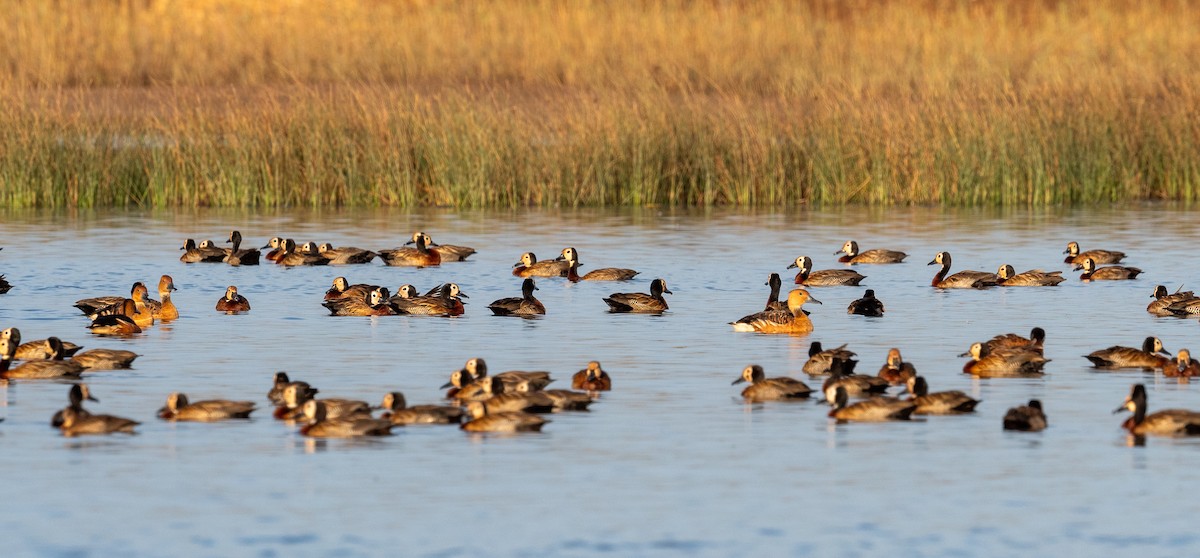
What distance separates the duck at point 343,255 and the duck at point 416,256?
29cm

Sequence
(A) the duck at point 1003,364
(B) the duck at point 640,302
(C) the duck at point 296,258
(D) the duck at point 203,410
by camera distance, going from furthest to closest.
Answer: (C) the duck at point 296,258 < (B) the duck at point 640,302 < (A) the duck at point 1003,364 < (D) the duck at point 203,410

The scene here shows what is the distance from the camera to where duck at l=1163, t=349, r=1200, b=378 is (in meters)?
18.8

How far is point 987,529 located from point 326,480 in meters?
4.43

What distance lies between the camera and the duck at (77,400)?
15.8 meters

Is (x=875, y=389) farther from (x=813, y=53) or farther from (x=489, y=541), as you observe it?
(x=813, y=53)

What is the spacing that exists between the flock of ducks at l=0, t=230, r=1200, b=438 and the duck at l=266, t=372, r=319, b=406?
0.02m

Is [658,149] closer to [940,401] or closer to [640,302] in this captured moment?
[640,302]

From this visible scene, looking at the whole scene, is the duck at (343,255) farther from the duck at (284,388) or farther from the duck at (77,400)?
the duck at (77,400)

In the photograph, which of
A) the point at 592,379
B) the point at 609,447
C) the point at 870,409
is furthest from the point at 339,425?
the point at 870,409

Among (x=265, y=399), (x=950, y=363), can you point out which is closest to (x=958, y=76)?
(x=950, y=363)

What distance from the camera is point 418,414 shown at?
15992 millimetres

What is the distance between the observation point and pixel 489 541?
12.3 metres

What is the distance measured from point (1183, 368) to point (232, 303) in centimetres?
1115

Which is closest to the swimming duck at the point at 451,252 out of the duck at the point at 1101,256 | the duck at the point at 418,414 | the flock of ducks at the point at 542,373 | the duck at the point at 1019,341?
the flock of ducks at the point at 542,373
